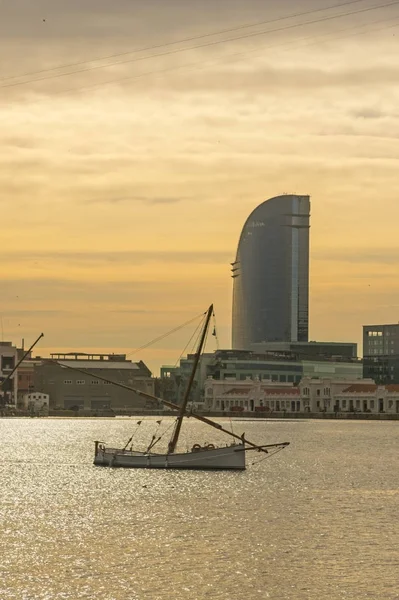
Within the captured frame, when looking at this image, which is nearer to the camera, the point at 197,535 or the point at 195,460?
the point at 197,535

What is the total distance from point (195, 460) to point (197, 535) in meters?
52.3

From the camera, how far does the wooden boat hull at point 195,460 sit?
135 metres

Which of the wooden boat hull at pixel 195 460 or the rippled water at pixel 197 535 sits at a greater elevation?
the wooden boat hull at pixel 195 460

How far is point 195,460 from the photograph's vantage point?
13538cm

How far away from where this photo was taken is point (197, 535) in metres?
83.1

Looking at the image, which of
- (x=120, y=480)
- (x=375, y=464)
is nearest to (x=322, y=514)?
(x=120, y=480)

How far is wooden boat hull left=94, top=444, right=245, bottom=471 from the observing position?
444 feet

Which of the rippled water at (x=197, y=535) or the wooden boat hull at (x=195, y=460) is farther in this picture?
the wooden boat hull at (x=195, y=460)

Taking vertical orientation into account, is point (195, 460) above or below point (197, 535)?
above

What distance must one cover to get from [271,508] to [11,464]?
6221cm

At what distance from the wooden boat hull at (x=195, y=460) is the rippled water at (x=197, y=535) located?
1.19 m

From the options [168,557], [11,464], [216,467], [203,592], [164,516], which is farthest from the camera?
[11,464]

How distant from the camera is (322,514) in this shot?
97438 mm

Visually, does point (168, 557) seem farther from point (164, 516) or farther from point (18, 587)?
point (164, 516)
